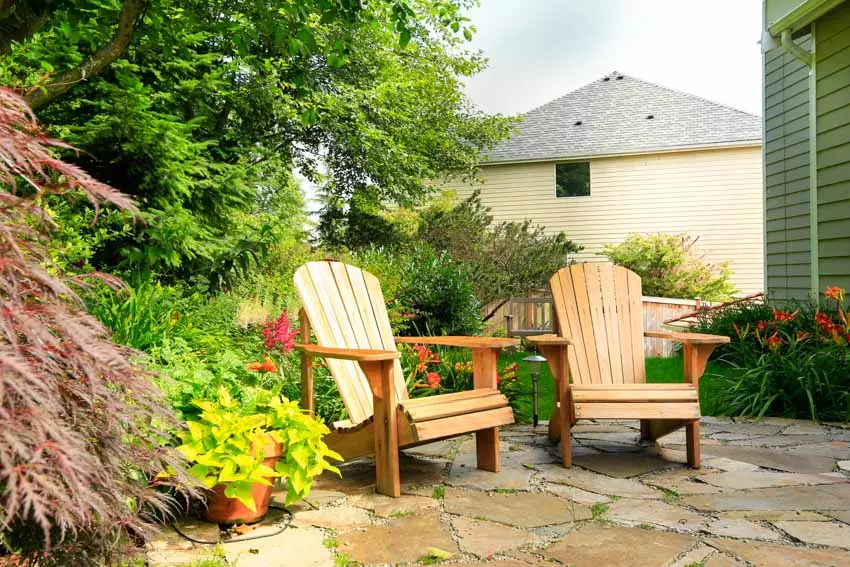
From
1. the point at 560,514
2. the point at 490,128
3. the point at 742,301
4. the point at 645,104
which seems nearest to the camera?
the point at 560,514

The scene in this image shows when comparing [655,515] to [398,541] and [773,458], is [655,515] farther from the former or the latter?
[773,458]

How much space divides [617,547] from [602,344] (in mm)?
1741

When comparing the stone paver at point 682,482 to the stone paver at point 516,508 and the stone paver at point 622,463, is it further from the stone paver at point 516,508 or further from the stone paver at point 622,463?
the stone paver at point 516,508

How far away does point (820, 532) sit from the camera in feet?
8.27

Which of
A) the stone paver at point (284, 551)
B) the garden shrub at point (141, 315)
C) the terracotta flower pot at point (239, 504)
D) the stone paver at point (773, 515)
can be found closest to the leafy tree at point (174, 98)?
the garden shrub at point (141, 315)

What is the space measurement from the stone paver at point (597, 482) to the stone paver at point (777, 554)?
24.0 inches

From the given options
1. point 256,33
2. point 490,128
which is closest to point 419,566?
point 256,33

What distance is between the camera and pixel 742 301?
320 inches

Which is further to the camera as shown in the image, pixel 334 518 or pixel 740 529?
pixel 334 518

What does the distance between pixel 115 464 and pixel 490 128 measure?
41.7 feet

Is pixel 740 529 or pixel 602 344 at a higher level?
pixel 602 344

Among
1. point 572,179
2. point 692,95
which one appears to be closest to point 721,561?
point 572,179

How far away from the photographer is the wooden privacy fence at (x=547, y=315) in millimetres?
9500

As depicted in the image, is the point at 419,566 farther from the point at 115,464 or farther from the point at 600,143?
the point at 600,143
